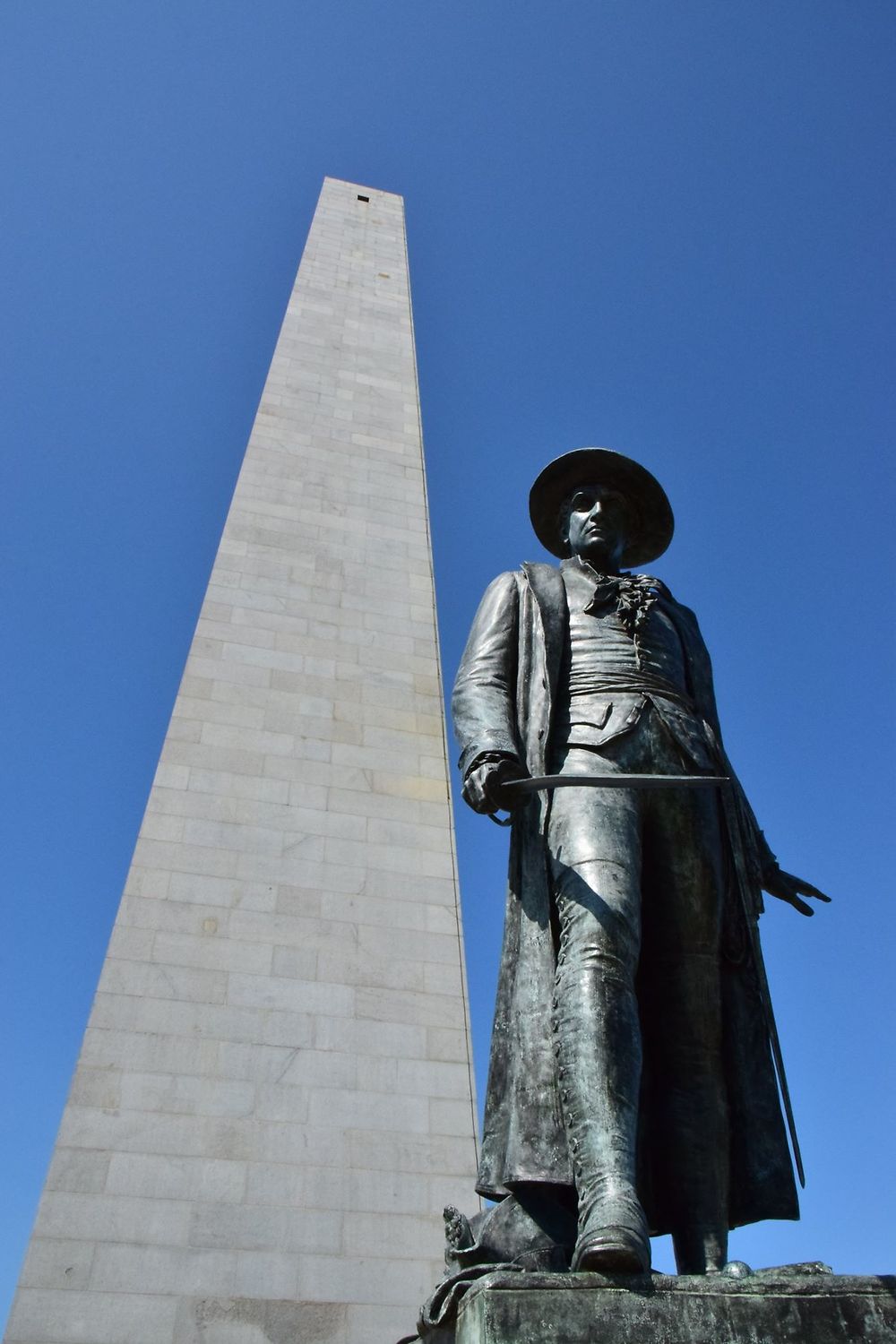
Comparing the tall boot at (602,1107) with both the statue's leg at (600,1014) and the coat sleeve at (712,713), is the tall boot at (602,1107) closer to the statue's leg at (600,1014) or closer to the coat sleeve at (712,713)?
the statue's leg at (600,1014)

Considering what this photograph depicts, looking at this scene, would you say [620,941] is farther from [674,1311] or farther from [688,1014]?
[674,1311]

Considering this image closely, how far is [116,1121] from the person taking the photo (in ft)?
22.5

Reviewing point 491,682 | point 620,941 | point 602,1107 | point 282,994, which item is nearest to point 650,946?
point 620,941

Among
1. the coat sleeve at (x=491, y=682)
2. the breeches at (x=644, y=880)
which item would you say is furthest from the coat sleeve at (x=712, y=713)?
the coat sleeve at (x=491, y=682)

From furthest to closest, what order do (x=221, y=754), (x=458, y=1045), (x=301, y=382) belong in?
(x=301, y=382)
(x=221, y=754)
(x=458, y=1045)

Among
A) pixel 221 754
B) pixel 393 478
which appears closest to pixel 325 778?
pixel 221 754

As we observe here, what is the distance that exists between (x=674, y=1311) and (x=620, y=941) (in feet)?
3.51

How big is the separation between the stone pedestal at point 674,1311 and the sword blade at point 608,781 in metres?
1.44

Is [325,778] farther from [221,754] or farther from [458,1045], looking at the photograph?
[458,1045]

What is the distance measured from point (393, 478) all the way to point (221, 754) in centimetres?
494

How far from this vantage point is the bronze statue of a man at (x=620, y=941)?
3020 mm

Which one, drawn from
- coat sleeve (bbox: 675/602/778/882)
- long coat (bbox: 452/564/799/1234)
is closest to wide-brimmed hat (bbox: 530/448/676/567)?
coat sleeve (bbox: 675/602/778/882)

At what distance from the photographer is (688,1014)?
3436mm

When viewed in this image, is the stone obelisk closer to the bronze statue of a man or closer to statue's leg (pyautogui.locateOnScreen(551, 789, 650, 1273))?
the bronze statue of a man
